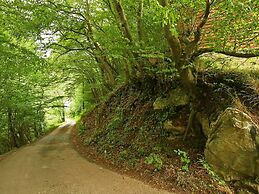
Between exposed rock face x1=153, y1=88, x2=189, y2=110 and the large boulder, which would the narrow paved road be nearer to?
the large boulder

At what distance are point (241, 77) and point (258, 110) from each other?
1189 mm

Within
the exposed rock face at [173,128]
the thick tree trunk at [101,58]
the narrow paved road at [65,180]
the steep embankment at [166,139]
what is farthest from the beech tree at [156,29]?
the narrow paved road at [65,180]

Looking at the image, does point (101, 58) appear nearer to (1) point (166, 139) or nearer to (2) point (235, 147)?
(1) point (166, 139)

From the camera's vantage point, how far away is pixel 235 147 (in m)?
7.00

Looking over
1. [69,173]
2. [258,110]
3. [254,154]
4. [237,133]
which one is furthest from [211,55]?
[69,173]

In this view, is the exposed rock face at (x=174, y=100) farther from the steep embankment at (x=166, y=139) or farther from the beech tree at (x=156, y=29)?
the beech tree at (x=156, y=29)

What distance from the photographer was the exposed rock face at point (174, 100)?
360 inches

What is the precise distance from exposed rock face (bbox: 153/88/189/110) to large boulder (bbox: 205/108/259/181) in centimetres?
195

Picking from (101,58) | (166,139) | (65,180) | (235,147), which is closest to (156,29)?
(166,139)

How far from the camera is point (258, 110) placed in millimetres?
8141

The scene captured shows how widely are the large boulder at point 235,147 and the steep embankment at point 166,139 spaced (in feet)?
1.26

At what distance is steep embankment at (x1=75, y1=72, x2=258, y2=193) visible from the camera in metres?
7.07

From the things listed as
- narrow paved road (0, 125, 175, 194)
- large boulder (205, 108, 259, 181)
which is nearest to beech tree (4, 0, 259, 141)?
large boulder (205, 108, 259, 181)

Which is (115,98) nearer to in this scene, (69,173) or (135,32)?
(135,32)
